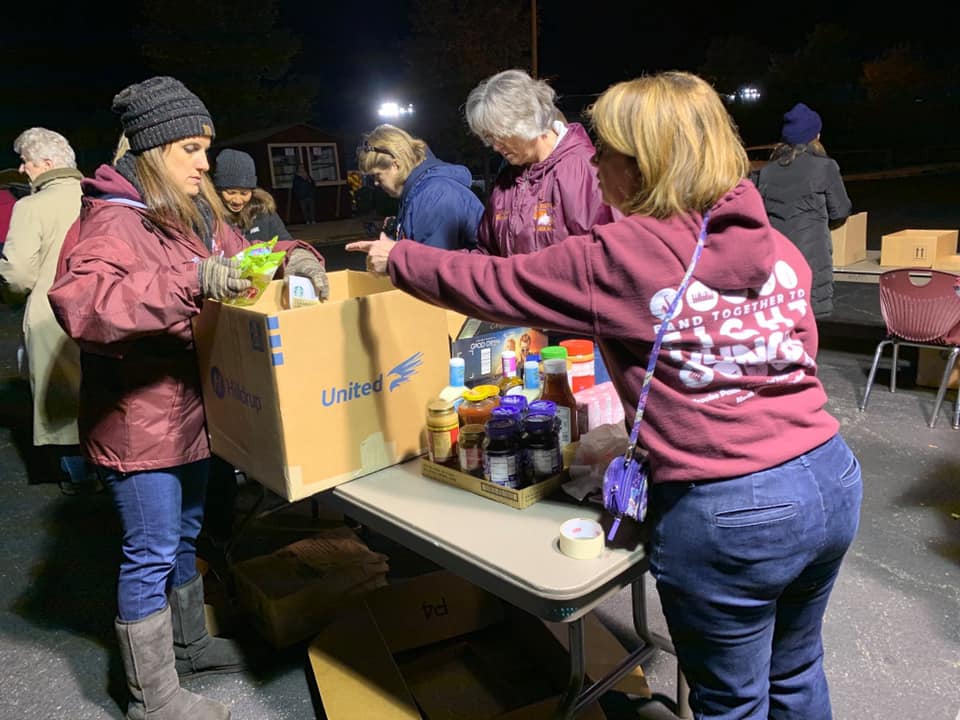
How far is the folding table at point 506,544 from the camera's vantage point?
1.32 m

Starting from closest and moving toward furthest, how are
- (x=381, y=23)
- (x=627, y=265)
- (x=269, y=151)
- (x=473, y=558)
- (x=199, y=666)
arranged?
(x=627, y=265), (x=473, y=558), (x=199, y=666), (x=269, y=151), (x=381, y=23)

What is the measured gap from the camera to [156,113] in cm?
184

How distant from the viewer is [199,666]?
243 cm

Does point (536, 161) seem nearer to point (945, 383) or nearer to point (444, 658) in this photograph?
point (444, 658)

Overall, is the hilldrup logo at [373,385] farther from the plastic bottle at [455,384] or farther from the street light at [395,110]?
the street light at [395,110]

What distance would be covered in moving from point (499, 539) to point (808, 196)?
12.1ft

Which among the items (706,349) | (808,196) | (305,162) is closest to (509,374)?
(706,349)

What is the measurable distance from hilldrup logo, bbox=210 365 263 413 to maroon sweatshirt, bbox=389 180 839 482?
2.33 ft

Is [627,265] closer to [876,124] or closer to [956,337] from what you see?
[956,337]

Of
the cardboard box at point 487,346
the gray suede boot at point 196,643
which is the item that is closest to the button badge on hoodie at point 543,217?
the cardboard box at point 487,346

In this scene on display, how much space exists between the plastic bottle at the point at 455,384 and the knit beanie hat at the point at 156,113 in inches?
35.3

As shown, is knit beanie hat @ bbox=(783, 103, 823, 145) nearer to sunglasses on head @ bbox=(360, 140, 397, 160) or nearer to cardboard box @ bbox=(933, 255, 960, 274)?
cardboard box @ bbox=(933, 255, 960, 274)

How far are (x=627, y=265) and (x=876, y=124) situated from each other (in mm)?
37533

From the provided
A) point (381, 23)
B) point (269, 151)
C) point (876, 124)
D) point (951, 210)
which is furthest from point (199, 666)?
point (381, 23)
